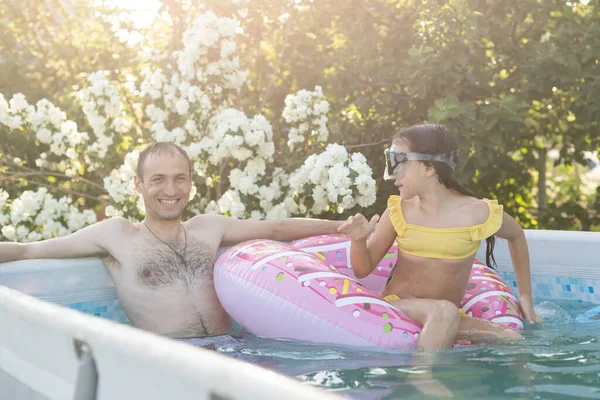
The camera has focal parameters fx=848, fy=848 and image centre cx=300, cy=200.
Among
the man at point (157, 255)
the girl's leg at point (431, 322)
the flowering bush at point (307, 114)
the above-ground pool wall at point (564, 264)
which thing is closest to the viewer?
the girl's leg at point (431, 322)

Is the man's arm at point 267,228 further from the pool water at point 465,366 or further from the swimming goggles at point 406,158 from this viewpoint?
the swimming goggles at point 406,158

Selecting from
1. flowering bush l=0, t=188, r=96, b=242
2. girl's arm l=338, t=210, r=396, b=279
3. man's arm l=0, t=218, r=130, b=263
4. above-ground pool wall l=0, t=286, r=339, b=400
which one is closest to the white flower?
flowering bush l=0, t=188, r=96, b=242

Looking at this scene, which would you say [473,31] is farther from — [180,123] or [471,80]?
[180,123]

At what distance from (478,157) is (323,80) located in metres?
1.51

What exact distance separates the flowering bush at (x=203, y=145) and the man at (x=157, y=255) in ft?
4.06

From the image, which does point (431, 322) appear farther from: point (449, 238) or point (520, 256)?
point (520, 256)

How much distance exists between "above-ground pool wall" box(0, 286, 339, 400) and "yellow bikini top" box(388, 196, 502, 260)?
1.80 metres

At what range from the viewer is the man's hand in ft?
13.4

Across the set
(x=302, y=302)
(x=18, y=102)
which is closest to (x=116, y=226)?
(x=302, y=302)

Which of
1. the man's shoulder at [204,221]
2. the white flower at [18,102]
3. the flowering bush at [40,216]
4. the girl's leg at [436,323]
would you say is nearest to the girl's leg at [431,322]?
the girl's leg at [436,323]

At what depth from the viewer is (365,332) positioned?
11.5ft

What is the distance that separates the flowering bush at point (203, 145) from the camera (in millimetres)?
5230

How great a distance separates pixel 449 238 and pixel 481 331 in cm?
43

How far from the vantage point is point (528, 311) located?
4.11m
